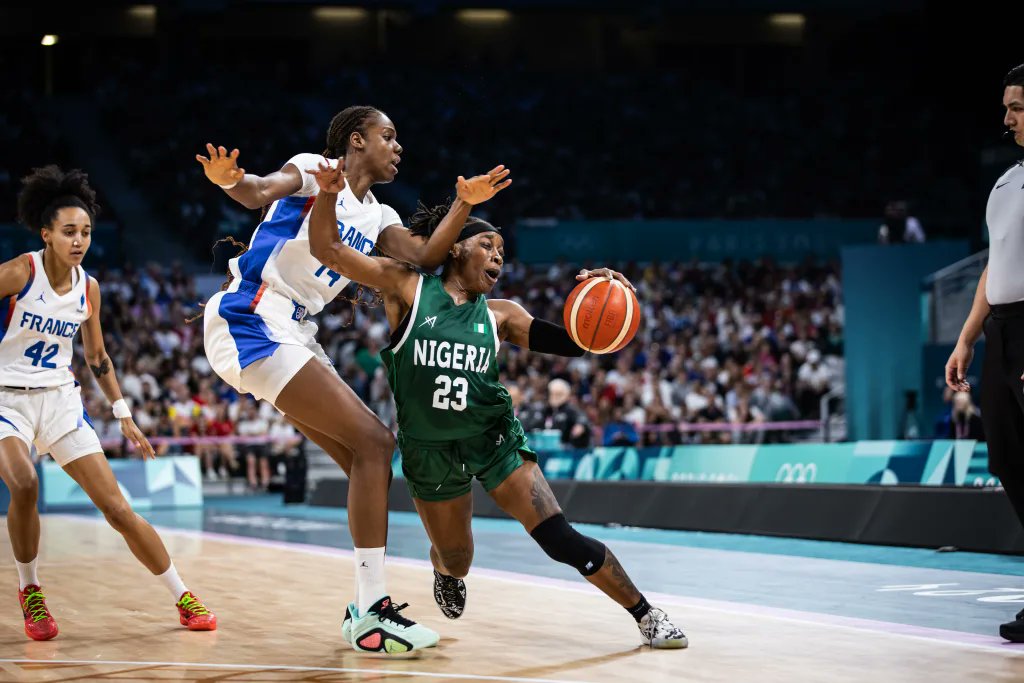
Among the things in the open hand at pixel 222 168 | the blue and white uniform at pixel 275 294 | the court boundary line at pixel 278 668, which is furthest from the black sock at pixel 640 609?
the open hand at pixel 222 168

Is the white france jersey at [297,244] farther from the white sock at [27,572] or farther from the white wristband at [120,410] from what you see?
the white sock at [27,572]

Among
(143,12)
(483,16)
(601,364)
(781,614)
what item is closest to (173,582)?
(781,614)

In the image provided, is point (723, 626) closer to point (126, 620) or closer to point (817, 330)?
point (126, 620)

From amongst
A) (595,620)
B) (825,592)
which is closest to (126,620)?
(595,620)

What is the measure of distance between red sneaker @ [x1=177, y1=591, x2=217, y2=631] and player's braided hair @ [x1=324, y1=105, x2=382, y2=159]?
2151mm

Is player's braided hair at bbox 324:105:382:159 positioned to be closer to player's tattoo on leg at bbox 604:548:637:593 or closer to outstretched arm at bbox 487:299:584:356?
outstretched arm at bbox 487:299:584:356

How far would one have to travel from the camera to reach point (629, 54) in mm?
32062

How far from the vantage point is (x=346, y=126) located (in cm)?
557

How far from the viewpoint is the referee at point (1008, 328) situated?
5.19 m

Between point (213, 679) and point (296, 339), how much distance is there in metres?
1.48

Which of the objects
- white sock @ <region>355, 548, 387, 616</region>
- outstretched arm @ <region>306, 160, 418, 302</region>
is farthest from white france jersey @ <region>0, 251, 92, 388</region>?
white sock @ <region>355, 548, 387, 616</region>

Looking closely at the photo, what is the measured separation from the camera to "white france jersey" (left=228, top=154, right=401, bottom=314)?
538 centimetres

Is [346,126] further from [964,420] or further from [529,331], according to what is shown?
[964,420]

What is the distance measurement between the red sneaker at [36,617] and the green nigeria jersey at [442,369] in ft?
6.21
